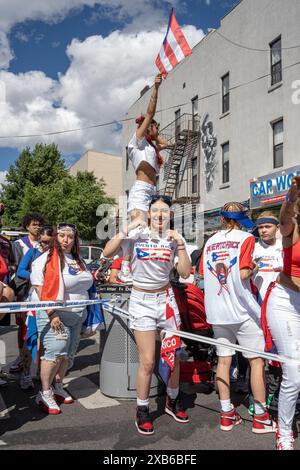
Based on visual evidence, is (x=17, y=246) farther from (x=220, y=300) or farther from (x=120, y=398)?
(x=220, y=300)

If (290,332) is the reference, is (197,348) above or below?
below

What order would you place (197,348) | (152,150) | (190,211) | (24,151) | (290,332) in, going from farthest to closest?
(24,151)
(190,211)
(152,150)
(197,348)
(290,332)

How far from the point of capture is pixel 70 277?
14.4 ft

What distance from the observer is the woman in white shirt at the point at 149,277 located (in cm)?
373

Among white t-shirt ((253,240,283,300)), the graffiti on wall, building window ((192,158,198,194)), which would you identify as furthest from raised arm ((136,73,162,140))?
building window ((192,158,198,194))

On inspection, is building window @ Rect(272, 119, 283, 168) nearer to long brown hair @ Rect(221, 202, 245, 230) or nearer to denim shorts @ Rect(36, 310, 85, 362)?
long brown hair @ Rect(221, 202, 245, 230)

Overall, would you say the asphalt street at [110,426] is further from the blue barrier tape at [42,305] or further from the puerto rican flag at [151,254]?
the puerto rican flag at [151,254]

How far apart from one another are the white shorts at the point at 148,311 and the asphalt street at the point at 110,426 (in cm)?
93

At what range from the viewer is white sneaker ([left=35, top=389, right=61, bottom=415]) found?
13.8 ft

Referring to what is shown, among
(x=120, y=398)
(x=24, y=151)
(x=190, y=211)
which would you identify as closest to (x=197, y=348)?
(x=120, y=398)

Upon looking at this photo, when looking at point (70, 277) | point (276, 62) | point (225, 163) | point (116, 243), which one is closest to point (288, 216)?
point (116, 243)

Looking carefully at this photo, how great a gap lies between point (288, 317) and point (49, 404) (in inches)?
98.6

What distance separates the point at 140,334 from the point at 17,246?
2.51 m

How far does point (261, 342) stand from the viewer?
3.85 meters
